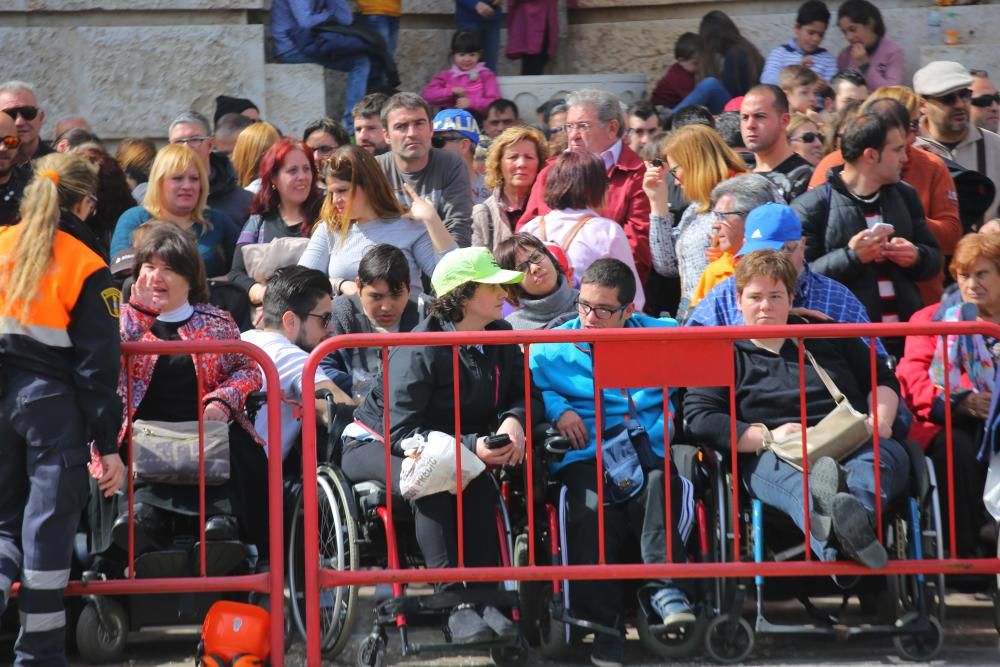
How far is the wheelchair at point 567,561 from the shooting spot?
5922mm

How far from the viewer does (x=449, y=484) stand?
19.0ft

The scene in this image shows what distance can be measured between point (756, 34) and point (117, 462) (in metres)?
8.41

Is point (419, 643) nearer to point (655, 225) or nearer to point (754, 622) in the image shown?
point (754, 622)

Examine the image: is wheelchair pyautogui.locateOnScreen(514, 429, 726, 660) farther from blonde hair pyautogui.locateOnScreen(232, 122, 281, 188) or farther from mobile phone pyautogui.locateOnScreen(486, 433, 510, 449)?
blonde hair pyautogui.locateOnScreen(232, 122, 281, 188)

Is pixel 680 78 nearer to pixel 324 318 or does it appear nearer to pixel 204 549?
pixel 324 318

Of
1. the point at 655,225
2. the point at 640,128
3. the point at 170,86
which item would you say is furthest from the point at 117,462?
the point at 170,86

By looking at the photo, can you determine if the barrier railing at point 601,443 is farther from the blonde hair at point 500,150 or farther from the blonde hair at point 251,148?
the blonde hair at point 251,148

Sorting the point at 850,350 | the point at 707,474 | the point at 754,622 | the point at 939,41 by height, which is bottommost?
the point at 754,622

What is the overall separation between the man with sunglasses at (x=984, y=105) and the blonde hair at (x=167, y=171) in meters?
4.51

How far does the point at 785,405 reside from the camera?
609 cm

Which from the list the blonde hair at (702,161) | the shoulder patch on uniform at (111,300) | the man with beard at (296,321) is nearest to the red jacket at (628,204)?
the blonde hair at (702,161)

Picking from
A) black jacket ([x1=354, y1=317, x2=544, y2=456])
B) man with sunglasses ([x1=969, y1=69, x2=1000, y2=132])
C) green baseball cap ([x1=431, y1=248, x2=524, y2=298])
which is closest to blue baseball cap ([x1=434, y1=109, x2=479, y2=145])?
man with sunglasses ([x1=969, y1=69, x2=1000, y2=132])

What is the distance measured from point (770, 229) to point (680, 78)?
5.45 m

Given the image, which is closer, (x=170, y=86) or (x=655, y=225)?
(x=655, y=225)
